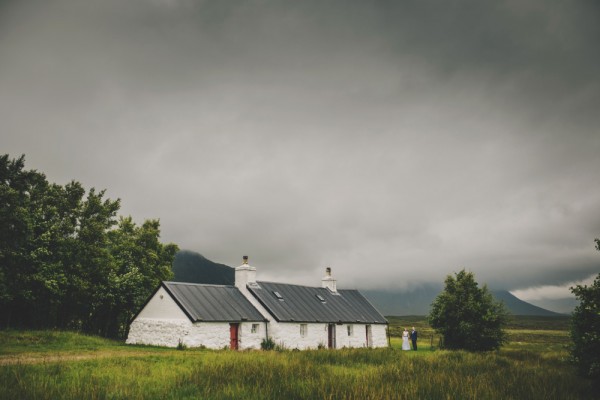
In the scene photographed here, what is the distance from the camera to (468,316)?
29.9 meters

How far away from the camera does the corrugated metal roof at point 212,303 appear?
29183 millimetres

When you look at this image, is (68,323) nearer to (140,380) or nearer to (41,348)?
(41,348)

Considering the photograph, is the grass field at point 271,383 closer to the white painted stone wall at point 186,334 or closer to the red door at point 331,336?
the white painted stone wall at point 186,334

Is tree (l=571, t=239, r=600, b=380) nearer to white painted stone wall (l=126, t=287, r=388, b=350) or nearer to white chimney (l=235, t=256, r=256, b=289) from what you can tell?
white painted stone wall (l=126, t=287, r=388, b=350)

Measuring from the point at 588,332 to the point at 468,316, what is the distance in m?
17.0

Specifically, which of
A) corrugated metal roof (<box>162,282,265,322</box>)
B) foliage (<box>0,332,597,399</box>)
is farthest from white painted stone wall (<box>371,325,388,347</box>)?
foliage (<box>0,332,597,399</box>)

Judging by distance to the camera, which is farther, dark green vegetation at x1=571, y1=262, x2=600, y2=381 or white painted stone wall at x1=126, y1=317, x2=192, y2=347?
white painted stone wall at x1=126, y1=317, x2=192, y2=347

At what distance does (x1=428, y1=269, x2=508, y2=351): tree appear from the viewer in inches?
1143

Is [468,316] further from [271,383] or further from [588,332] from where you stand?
[271,383]

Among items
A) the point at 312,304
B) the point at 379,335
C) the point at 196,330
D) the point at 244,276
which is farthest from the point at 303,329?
the point at 379,335

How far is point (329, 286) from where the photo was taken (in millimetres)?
45188

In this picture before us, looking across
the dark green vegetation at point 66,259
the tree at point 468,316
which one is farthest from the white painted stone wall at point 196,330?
the tree at point 468,316

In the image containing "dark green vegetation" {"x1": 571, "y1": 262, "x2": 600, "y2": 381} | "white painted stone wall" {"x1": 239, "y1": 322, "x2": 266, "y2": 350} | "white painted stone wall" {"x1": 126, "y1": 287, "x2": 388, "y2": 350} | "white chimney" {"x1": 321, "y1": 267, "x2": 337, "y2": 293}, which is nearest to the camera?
"dark green vegetation" {"x1": 571, "y1": 262, "x2": 600, "y2": 381}

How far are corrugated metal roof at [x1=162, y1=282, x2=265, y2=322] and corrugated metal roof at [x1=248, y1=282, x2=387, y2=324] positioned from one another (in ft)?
4.91
